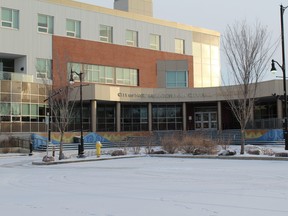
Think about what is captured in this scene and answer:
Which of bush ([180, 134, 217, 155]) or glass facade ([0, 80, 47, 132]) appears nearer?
bush ([180, 134, 217, 155])

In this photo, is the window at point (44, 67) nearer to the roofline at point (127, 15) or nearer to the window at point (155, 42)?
the roofline at point (127, 15)

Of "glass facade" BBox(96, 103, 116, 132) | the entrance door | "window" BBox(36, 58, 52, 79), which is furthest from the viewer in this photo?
the entrance door

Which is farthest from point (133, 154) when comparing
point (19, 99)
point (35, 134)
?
point (19, 99)

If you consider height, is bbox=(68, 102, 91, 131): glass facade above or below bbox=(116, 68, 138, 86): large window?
below

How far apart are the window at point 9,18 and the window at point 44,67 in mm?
4178

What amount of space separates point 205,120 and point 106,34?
50.7 ft

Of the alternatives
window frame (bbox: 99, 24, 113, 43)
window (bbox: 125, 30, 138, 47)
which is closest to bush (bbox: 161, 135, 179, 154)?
window frame (bbox: 99, 24, 113, 43)

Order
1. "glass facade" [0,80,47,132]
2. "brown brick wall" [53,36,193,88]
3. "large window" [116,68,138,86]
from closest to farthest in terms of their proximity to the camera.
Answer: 1. "glass facade" [0,80,47,132]
2. "brown brick wall" [53,36,193,88]
3. "large window" [116,68,138,86]

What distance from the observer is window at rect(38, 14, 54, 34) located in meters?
45.8

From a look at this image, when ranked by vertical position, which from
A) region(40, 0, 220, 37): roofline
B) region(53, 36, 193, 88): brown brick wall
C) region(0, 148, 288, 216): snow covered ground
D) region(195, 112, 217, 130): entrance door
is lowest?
region(0, 148, 288, 216): snow covered ground

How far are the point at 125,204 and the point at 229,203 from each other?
2251 millimetres

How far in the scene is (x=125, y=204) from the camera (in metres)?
9.66

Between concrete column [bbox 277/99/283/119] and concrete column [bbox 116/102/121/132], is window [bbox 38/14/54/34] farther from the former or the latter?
concrete column [bbox 277/99/283/119]

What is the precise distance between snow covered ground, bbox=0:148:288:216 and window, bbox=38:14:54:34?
32159mm
